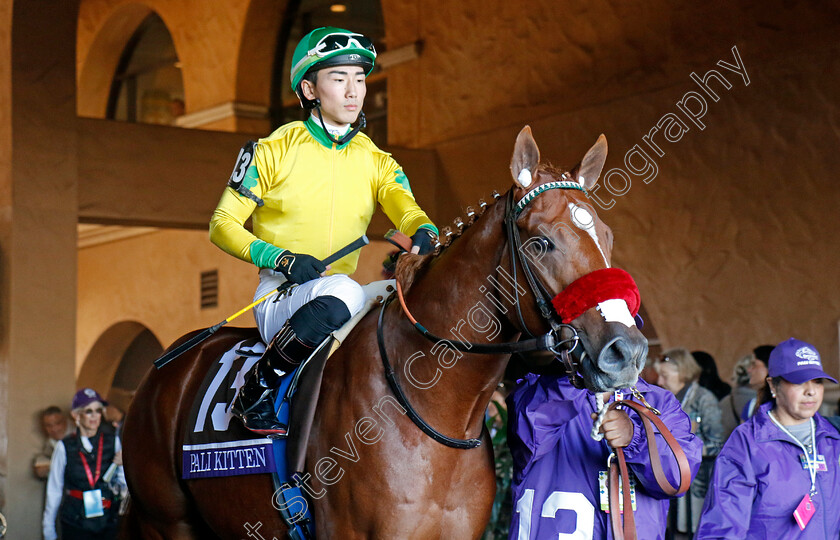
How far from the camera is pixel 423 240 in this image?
314cm

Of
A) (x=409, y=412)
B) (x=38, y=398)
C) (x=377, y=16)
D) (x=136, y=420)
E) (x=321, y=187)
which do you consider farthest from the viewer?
(x=377, y=16)

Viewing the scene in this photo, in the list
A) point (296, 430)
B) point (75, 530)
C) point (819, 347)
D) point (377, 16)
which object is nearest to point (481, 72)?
point (377, 16)

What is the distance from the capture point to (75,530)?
7020 mm

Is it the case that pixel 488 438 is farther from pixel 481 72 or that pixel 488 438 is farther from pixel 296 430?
pixel 481 72

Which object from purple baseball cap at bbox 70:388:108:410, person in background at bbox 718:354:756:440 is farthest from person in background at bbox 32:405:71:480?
person in background at bbox 718:354:756:440

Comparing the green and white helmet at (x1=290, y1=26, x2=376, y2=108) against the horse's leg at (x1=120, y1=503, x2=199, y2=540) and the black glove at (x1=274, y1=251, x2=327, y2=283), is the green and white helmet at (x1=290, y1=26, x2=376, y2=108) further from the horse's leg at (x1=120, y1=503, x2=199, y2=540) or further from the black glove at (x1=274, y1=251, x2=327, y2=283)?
the horse's leg at (x1=120, y1=503, x2=199, y2=540)

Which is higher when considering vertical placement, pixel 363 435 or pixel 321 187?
pixel 321 187

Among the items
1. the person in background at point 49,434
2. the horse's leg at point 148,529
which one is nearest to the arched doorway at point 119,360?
the person in background at point 49,434

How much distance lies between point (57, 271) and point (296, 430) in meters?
6.26

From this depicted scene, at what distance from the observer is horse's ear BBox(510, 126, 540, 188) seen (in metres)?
2.73

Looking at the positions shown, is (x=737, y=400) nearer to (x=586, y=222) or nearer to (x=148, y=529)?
(x=148, y=529)

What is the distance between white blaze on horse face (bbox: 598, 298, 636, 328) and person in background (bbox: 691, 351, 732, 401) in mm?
4555

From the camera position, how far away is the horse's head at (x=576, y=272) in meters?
2.44

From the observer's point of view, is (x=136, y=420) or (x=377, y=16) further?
(x=377, y=16)
